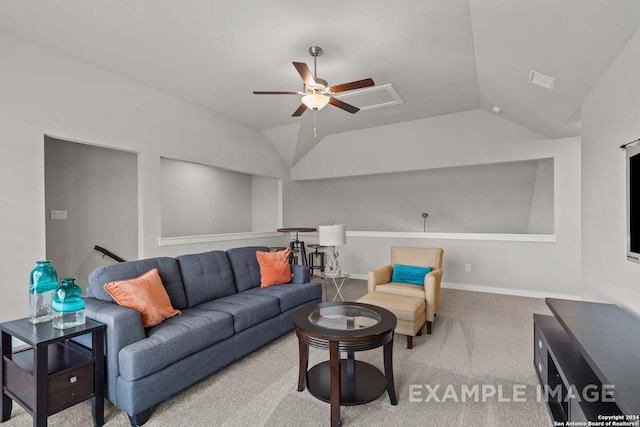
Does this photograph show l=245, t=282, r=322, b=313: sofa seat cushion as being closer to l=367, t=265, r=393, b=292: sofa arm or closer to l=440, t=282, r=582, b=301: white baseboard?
l=367, t=265, r=393, b=292: sofa arm

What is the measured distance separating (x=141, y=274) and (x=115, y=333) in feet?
2.38

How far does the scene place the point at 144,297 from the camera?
2.34 metres

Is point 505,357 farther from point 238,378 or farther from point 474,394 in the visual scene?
point 238,378

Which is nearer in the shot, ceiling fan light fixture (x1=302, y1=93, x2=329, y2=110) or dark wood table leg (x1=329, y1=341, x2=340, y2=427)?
dark wood table leg (x1=329, y1=341, x2=340, y2=427)

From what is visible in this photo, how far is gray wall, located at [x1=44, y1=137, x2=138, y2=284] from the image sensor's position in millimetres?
4188

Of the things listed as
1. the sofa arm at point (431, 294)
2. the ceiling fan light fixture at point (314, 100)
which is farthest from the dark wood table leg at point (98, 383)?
the sofa arm at point (431, 294)

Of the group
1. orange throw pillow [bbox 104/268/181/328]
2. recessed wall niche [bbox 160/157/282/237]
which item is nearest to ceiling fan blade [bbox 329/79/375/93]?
orange throw pillow [bbox 104/268/181/328]

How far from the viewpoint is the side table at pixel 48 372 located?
1.70 metres

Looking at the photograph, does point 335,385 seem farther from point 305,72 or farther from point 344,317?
point 305,72

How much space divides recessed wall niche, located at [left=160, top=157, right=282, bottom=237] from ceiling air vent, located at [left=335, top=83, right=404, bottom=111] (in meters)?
2.71

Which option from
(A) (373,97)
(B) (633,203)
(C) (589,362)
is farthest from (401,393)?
(A) (373,97)

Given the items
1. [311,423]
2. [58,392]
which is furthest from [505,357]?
[58,392]

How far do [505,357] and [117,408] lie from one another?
3039 mm

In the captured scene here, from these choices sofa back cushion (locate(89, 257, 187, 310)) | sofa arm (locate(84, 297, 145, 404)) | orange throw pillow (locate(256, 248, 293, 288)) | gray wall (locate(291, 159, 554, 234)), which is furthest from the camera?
gray wall (locate(291, 159, 554, 234))
